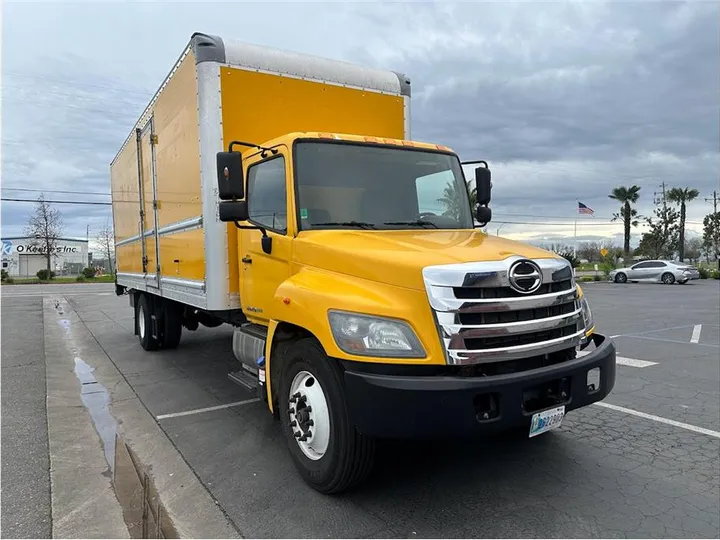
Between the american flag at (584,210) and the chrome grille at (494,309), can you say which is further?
the american flag at (584,210)

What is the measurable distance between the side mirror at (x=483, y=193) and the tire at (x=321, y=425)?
2.50m

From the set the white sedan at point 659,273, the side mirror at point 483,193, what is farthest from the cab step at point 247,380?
the white sedan at point 659,273

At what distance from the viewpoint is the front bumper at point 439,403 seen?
2.87 meters

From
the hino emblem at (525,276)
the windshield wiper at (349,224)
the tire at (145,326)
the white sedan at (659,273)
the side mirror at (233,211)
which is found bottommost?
the white sedan at (659,273)

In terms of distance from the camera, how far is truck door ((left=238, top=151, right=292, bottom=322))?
13.4 feet

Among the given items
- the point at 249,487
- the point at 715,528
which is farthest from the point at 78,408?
the point at 715,528

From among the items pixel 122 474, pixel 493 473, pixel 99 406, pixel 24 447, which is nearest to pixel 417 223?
pixel 493 473

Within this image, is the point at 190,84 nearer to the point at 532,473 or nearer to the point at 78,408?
the point at 78,408

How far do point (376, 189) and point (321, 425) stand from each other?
1956 mm

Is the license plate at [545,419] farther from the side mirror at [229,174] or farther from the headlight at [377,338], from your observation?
the side mirror at [229,174]

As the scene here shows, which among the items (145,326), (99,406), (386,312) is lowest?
(99,406)

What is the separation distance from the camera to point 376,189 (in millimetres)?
4328

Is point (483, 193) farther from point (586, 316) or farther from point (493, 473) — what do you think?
point (493, 473)

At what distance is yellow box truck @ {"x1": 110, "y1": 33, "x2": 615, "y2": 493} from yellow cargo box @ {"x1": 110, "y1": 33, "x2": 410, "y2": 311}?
0.06ft
